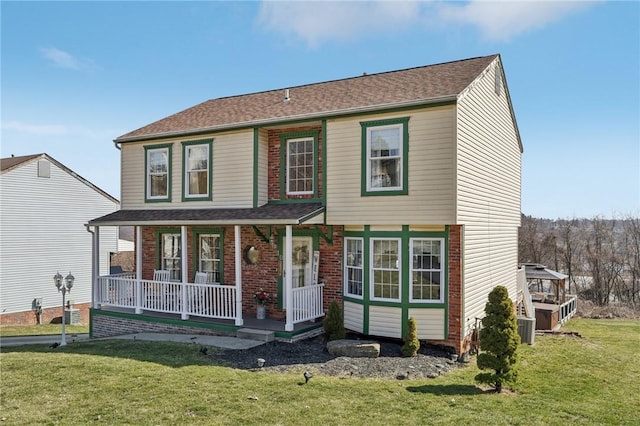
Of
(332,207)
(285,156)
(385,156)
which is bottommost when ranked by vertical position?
(332,207)

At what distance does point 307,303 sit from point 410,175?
4.54m

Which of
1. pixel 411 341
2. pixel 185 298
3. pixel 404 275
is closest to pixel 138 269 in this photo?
pixel 185 298

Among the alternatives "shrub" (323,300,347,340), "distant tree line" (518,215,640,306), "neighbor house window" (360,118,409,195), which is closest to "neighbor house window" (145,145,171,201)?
"shrub" (323,300,347,340)

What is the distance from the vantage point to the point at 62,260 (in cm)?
2464

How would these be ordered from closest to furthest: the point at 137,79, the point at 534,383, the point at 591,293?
the point at 534,383 → the point at 137,79 → the point at 591,293

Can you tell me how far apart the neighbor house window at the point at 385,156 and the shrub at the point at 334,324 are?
10.7 feet

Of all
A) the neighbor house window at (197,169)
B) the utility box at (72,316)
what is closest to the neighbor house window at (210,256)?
the neighbor house window at (197,169)

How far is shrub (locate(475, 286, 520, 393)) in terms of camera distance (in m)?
8.22

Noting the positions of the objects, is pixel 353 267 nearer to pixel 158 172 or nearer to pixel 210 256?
pixel 210 256

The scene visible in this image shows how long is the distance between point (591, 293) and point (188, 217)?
117 feet

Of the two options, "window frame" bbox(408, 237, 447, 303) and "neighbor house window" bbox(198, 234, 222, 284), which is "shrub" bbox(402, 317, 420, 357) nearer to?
"window frame" bbox(408, 237, 447, 303)

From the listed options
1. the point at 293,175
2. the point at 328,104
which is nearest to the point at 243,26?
the point at 328,104

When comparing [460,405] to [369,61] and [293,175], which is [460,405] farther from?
[369,61]

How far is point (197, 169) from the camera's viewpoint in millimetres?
14750
